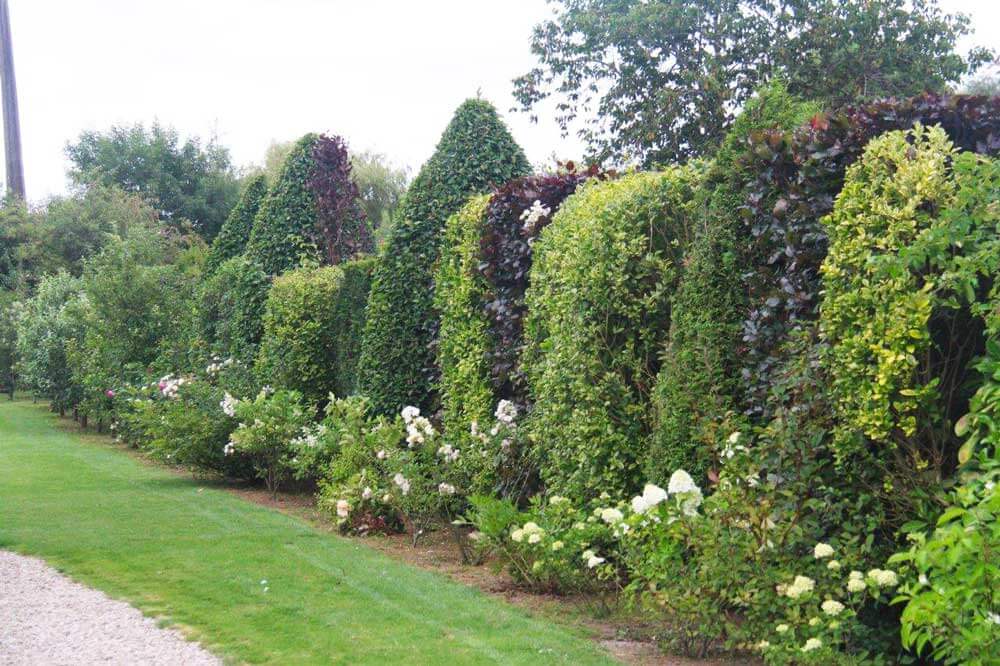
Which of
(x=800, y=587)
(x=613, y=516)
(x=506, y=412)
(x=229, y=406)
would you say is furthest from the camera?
(x=229, y=406)

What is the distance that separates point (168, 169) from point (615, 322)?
3400cm

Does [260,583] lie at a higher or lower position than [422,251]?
lower

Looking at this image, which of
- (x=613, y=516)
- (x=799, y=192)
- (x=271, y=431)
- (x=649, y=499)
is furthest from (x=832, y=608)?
(x=271, y=431)

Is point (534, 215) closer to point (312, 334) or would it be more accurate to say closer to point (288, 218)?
point (312, 334)

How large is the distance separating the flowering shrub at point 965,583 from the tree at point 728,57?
1841 cm

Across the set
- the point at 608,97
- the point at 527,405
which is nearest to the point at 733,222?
the point at 527,405

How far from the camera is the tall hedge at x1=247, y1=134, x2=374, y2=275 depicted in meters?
15.5

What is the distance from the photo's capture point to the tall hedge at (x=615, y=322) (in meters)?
6.78

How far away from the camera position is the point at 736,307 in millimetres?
5773

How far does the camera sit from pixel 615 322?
7.02 meters

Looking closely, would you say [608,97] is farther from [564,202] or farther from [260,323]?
[564,202]

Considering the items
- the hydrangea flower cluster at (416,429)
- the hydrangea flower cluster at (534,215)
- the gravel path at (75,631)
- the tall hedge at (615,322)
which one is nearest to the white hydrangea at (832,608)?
the tall hedge at (615,322)

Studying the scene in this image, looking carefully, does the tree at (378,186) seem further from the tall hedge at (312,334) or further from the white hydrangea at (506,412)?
the white hydrangea at (506,412)

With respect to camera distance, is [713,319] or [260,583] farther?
[260,583]
